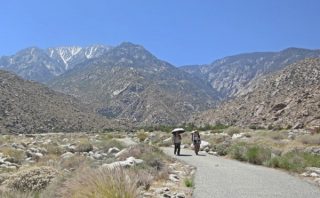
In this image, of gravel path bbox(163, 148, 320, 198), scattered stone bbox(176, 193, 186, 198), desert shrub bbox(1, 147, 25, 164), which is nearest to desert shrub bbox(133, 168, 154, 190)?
scattered stone bbox(176, 193, 186, 198)

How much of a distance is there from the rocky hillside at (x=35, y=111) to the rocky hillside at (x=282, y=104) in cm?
2442

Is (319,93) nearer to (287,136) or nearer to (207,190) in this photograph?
(287,136)

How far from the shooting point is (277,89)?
80.5 meters

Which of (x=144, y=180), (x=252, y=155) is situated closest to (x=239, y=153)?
→ (x=252, y=155)

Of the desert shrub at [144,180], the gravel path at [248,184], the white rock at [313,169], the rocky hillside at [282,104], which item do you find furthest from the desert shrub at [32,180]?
Result: the rocky hillside at [282,104]

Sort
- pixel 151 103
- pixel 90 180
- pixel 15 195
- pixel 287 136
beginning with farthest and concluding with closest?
pixel 151 103 < pixel 287 136 < pixel 15 195 < pixel 90 180

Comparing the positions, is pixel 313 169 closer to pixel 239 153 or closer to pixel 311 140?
pixel 239 153

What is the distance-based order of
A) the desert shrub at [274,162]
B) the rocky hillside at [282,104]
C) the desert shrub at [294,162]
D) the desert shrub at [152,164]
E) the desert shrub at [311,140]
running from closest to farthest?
1. the desert shrub at [152,164]
2. the desert shrub at [294,162]
3. the desert shrub at [274,162]
4. the desert shrub at [311,140]
5. the rocky hillside at [282,104]

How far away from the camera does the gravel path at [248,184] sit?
501 inches

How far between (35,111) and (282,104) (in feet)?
149

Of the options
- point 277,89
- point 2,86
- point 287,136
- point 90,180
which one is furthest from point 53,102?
point 90,180

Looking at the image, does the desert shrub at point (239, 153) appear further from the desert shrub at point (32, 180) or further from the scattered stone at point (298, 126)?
the scattered stone at point (298, 126)

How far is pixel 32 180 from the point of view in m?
14.1

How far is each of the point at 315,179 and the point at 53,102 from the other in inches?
3535
